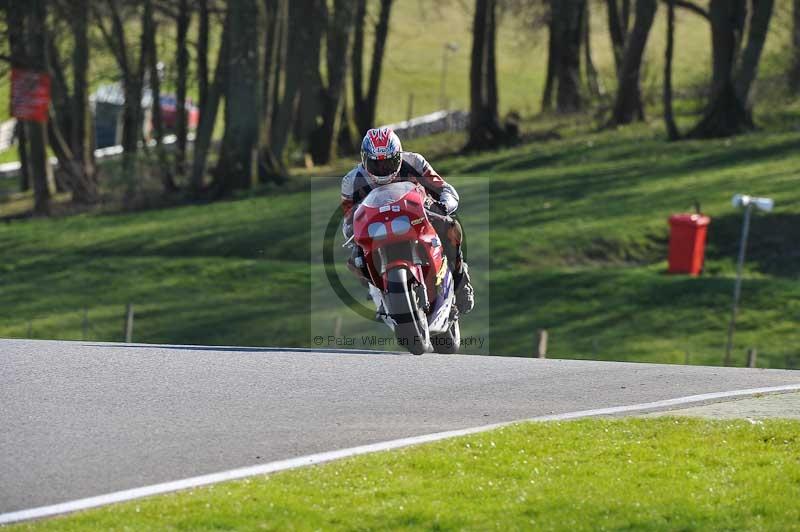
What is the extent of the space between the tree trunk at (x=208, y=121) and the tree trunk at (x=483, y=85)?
7877mm

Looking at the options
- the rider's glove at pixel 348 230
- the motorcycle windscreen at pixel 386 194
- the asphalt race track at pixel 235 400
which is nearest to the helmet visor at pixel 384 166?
the motorcycle windscreen at pixel 386 194

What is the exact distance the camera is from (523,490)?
26.1 ft

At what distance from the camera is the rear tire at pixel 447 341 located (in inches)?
553

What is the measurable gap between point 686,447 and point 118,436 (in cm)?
353

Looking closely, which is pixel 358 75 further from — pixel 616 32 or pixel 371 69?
pixel 616 32

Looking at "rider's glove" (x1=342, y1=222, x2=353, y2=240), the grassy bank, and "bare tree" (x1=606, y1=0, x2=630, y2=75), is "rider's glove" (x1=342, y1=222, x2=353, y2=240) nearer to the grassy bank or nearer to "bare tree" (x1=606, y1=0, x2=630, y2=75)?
the grassy bank

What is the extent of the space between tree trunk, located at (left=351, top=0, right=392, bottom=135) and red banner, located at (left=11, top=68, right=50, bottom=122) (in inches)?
532

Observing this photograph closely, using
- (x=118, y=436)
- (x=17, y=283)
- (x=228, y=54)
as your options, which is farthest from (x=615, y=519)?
(x=228, y=54)

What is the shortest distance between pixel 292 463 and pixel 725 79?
116ft

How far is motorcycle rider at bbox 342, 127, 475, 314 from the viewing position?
484 inches

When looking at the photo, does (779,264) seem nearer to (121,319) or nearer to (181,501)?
(121,319)

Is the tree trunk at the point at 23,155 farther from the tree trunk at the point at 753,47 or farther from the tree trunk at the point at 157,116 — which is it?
the tree trunk at the point at 753,47

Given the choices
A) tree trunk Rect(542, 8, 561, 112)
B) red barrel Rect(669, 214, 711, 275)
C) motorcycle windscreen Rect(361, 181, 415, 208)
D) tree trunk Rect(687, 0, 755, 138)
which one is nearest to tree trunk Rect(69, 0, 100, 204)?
tree trunk Rect(542, 8, 561, 112)

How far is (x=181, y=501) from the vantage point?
25.0 feet
